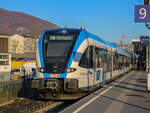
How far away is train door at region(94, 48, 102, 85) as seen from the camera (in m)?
14.0

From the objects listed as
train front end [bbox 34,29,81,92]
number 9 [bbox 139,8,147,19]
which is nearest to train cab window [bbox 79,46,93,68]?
train front end [bbox 34,29,81,92]

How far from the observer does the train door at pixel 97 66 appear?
14047mm

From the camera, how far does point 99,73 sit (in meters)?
15.2

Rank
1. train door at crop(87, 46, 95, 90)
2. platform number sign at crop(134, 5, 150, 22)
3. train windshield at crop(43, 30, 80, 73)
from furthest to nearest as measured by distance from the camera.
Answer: platform number sign at crop(134, 5, 150, 22), train door at crop(87, 46, 95, 90), train windshield at crop(43, 30, 80, 73)

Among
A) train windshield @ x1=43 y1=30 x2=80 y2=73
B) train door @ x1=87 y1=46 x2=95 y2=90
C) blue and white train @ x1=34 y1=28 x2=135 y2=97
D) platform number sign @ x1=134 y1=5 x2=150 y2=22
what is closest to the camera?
blue and white train @ x1=34 y1=28 x2=135 y2=97

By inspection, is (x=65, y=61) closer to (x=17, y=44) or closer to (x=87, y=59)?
(x=87, y=59)

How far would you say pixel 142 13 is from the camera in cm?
1307

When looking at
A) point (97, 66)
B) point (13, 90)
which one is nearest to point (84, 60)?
point (97, 66)

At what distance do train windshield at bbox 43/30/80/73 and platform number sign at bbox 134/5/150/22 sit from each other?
3.12 metres

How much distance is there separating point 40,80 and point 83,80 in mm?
1992

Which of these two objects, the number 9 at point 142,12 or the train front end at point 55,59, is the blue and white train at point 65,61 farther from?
the number 9 at point 142,12

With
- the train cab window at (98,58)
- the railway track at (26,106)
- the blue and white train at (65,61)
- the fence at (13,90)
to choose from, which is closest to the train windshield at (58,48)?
the blue and white train at (65,61)

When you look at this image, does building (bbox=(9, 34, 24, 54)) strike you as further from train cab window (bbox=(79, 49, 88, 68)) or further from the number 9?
the number 9

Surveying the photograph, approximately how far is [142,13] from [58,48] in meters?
4.61
